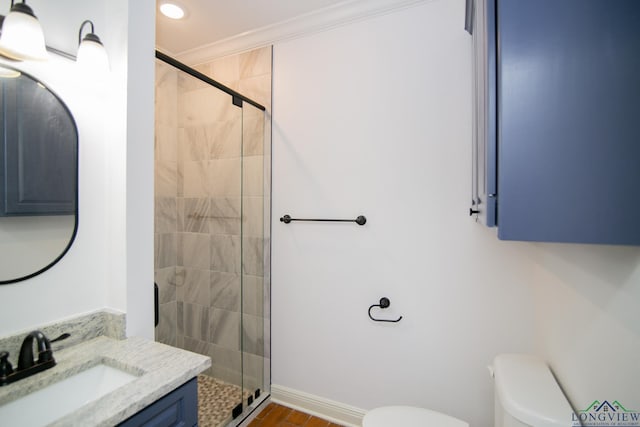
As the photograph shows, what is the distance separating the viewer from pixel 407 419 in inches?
50.1

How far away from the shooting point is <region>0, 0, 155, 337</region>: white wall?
116cm

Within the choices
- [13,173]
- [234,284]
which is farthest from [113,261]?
[234,284]

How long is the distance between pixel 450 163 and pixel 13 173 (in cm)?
190

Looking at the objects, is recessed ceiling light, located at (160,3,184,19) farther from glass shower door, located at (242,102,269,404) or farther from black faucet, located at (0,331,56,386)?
black faucet, located at (0,331,56,386)

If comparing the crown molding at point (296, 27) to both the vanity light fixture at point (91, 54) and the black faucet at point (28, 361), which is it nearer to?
the vanity light fixture at point (91, 54)

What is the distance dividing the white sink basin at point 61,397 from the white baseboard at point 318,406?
1.28 meters

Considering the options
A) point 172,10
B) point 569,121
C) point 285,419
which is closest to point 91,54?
point 172,10

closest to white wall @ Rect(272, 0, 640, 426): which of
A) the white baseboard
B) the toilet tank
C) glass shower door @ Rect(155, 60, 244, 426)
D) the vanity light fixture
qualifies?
the white baseboard

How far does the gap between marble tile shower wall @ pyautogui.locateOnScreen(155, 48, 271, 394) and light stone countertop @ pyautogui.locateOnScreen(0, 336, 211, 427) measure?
34.1 inches

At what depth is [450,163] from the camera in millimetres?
1579

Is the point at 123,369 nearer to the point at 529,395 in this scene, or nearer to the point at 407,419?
the point at 407,419

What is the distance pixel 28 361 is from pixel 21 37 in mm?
1046

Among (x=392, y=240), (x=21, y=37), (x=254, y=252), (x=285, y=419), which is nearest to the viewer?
(x=21, y=37)

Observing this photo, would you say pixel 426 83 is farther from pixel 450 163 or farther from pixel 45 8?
pixel 45 8
